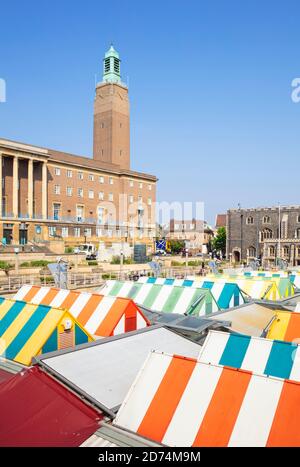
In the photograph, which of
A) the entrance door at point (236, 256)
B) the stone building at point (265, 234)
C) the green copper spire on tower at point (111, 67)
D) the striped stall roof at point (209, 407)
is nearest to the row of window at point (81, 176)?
the green copper spire on tower at point (111, 67)

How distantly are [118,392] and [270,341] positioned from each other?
92.0 inches

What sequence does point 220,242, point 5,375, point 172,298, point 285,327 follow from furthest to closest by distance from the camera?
point 220,242, point 172,298, point 285,327, point 5,375

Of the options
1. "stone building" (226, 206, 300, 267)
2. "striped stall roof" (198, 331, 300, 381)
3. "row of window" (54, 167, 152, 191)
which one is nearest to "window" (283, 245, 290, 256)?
"stone building" (226, 206, 300, 267)

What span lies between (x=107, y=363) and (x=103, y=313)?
341 centimetres

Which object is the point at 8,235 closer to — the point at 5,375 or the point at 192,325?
the point at 192,325

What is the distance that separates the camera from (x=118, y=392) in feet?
18.0

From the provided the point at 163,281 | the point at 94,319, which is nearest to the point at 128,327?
the point at 94,319

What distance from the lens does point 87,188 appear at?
228 ft

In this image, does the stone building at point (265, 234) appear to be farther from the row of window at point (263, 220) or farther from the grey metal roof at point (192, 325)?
the grey metal roof at point (192, 325)

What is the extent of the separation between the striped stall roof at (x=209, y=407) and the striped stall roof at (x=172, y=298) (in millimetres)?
7288

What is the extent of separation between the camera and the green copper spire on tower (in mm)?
79812

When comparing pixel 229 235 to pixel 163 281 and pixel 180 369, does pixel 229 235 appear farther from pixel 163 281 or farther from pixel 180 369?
pixel 180 369

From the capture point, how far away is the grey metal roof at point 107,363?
5395 millimetres

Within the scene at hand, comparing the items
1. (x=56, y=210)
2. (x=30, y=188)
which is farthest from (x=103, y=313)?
(x=56, y=210)
